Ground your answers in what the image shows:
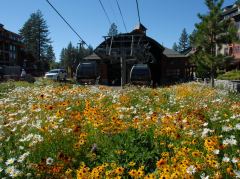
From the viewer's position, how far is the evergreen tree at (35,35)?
112 meters

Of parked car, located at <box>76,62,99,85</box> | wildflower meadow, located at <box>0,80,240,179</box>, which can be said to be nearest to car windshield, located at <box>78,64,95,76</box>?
parked car, located at <box>76,62,99,85</box>

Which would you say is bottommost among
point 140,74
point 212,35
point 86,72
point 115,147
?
point 115,147

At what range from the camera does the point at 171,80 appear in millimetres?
56906

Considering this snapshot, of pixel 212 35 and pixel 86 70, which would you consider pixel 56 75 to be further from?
pixel 212 35

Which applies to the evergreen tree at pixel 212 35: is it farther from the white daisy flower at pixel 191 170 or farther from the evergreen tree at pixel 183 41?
the evergreen tree at pixel 183 41

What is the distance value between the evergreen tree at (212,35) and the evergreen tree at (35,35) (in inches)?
3138

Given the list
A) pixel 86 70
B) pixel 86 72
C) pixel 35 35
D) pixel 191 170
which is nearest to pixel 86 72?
pixel 86 72

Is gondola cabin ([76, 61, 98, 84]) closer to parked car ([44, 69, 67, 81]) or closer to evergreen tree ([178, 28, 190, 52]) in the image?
parked car ([44, 69, 67, 81])

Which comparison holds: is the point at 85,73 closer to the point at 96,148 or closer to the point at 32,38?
the point at 96,148

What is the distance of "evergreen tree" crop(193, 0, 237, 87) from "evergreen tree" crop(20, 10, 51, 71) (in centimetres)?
7972

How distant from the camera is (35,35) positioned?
113 metres

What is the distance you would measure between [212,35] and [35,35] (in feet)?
274

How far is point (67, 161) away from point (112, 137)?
56.4 inches

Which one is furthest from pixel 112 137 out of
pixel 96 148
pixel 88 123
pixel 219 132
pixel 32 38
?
pixel 32 38
